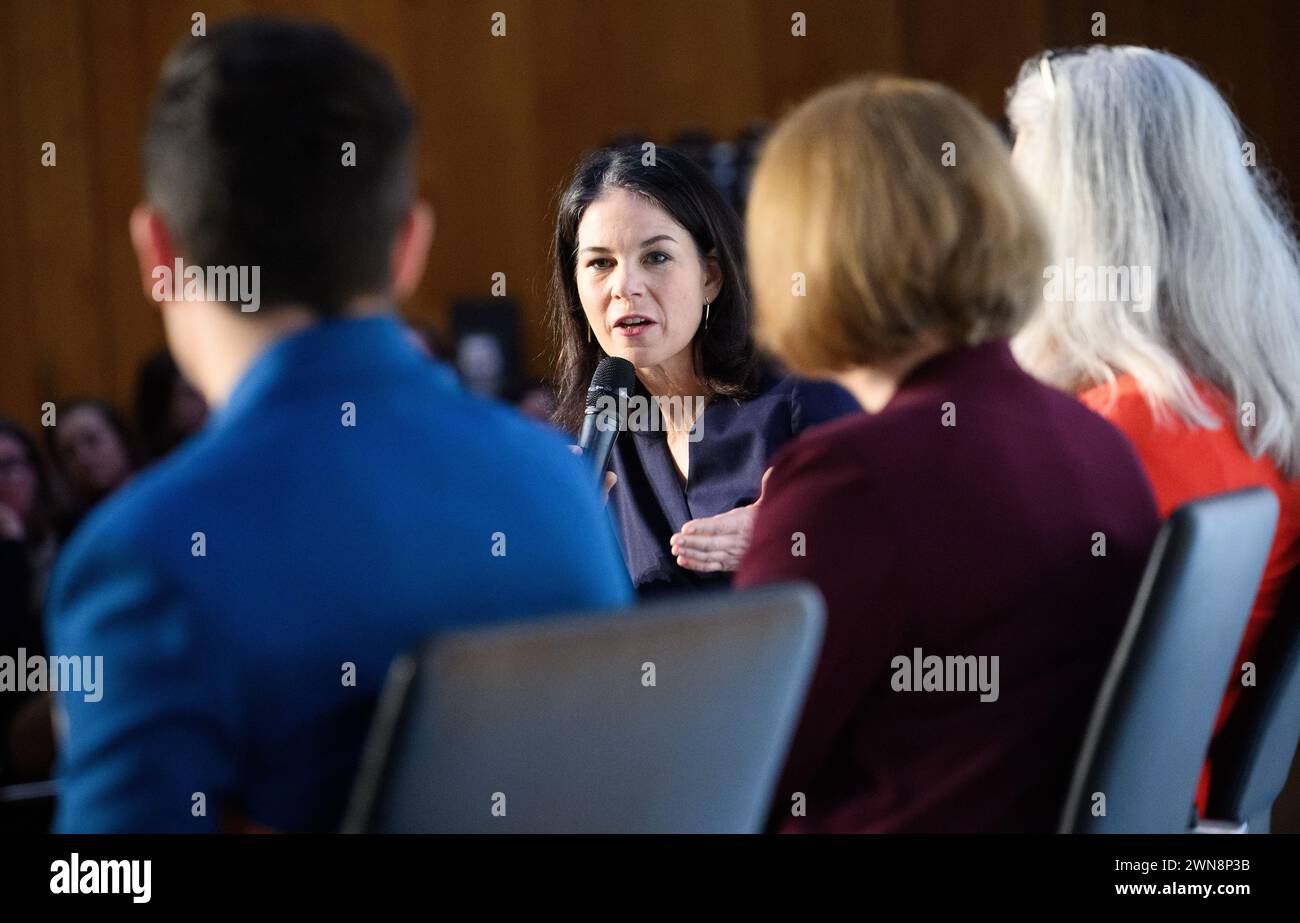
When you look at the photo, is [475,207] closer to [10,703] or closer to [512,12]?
[512,12]

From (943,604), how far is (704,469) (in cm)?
115

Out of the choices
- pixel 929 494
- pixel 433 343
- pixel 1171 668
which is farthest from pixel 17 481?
pixel 1171 668

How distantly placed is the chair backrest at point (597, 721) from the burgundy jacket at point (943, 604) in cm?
25

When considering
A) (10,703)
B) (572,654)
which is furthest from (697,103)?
(572,654)

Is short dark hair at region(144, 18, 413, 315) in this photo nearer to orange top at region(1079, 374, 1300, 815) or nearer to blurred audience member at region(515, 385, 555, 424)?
orange top at region(1079, 374, 1300, 815)

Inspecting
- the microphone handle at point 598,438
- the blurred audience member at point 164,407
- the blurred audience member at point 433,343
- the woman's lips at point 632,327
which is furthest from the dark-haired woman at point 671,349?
the blurred audience member at point 433,343

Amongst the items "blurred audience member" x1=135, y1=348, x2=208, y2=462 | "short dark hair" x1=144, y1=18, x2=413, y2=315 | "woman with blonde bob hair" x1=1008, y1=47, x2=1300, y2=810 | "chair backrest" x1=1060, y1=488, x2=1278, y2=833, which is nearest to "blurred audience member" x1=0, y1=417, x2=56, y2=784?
"blurred audience member" x1=135, y1=348, x2=208, y2=462

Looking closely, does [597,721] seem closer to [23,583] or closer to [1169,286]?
[1169,286]

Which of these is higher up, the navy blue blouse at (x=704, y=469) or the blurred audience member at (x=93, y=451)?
the navy blue blouse at (x=704, y=469)

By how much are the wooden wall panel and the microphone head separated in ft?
15.2

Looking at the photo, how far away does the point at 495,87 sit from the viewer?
23.7 feet

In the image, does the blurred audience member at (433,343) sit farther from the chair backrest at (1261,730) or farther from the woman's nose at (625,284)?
the chair backrest at (1261,730)

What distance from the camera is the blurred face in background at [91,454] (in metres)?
5.33

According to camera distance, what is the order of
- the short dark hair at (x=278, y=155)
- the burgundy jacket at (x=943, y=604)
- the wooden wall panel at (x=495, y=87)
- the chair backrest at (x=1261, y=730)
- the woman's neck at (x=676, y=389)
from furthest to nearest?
1. the wooden wall panel at (x=495, y=87)
2. the woman's neck at (x=676, y=389)
3. the chair backrest at (x=1261, y=730)
4. the burgundy jacket at (x=943, y=604)
5. the short dark hair at (x=278, y=155)
